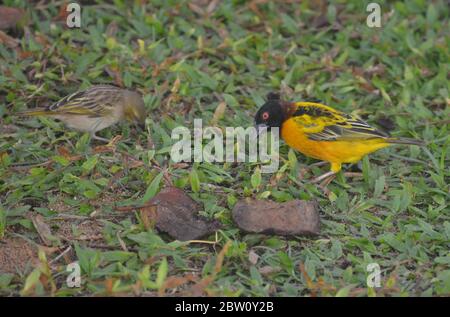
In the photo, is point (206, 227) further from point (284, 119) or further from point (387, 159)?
point (387, 159)

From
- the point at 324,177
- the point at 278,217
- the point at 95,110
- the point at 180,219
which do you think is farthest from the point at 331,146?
the point at 95,110

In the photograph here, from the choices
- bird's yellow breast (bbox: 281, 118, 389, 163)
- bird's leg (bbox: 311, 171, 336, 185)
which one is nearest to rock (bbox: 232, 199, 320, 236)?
bird's leg (bbox: 311, 171, 336, 185)

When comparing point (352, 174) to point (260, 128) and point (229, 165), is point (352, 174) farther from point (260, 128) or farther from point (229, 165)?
point (229, 165)

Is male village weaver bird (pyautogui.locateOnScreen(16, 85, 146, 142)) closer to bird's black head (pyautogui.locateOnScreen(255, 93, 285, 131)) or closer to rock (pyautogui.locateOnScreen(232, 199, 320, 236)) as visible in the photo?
bird's black head (pyautogui.locateOnScreen(255, 93, 285, 131))

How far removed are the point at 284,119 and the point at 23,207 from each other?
244 centimetres

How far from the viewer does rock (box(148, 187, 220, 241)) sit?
5.72 m

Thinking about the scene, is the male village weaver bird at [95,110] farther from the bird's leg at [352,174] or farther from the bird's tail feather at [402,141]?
the bird's tail feather at [402,141]

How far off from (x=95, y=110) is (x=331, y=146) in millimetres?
2139

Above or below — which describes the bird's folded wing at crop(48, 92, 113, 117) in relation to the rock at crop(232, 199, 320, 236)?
above

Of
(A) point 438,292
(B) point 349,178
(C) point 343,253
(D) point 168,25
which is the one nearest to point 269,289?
(C) point 343,253

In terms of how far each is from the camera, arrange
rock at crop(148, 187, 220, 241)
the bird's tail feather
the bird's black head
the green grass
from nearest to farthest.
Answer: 1. the green grass
2. rock at crop(148, 187, 220, 241)
3. the bird's tail feather
4. the bird's black head

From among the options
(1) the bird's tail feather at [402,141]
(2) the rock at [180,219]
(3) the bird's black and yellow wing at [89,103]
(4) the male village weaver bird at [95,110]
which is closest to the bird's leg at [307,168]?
(1) the bird's tail feather at [402,141]

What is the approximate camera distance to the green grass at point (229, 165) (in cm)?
551

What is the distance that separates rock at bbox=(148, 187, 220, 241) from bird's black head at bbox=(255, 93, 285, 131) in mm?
1313
